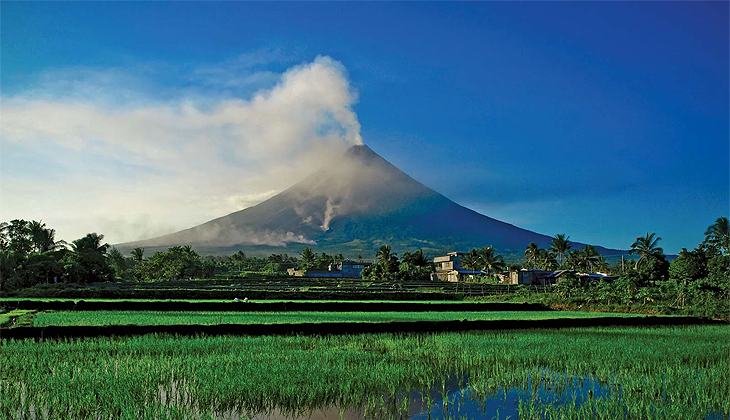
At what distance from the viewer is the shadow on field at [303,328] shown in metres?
11.3

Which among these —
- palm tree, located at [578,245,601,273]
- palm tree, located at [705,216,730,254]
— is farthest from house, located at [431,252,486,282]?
palm tree, located at [705,216,730,254]

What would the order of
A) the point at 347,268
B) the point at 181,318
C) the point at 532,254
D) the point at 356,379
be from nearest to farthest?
the point at 356,379
the point at 181,318
the point at 532,254
the point at 347,268

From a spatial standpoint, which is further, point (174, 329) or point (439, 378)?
point (174, 329)

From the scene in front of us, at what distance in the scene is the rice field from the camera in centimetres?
600

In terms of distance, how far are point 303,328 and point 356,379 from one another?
601 cm

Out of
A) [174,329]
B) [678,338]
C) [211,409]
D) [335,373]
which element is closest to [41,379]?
[211,409]

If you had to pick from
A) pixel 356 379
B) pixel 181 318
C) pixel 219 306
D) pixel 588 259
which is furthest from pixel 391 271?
pixel 356 379

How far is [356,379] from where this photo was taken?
24.1 feet

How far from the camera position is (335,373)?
25.2 ft

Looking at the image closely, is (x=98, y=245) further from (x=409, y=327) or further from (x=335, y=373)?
(x=335, y=373)

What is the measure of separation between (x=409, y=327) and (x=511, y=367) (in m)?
5.69

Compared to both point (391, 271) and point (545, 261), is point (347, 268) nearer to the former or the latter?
point (391, 271)

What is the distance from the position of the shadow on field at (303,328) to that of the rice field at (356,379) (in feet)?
1.93

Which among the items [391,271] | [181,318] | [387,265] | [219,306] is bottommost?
[391,271]
